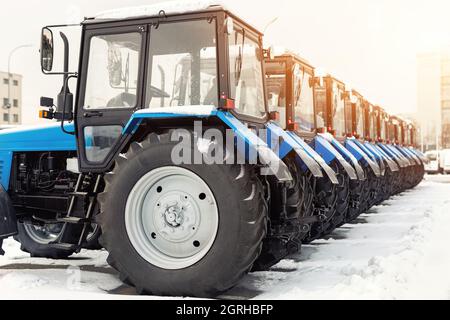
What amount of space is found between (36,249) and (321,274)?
342cm

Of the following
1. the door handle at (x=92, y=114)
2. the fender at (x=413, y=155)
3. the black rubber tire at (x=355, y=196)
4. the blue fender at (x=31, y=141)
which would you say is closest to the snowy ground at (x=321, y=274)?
the blue fender at (x=31, y=141)

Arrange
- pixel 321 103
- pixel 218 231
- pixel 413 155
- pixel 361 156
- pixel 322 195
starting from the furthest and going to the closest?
pixel 413 155
pixel 321 103
pixel 361 156
pixel 322 195
pixel 218 231

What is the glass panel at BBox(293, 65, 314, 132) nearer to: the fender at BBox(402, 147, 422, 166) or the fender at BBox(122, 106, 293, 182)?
Answer: the fender at BBox(122, 106, 293, 182)

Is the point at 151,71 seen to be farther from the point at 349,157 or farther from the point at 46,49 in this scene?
the point at 349,157

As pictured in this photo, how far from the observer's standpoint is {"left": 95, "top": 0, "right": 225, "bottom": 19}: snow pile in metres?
5.12

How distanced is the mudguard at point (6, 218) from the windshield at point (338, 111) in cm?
672

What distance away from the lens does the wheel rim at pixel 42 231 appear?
691cm

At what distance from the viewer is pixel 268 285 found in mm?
5371

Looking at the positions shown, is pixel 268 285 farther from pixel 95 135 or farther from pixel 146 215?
pixel 95 135

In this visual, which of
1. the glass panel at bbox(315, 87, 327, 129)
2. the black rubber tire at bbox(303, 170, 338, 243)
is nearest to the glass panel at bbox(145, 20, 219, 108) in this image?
the black rubber tire at bbox(303, 170, 338, 243)

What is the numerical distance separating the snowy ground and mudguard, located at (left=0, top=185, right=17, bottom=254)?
1.44 ft

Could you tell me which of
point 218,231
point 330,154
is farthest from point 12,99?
point 218,231

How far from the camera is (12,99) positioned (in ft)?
237
